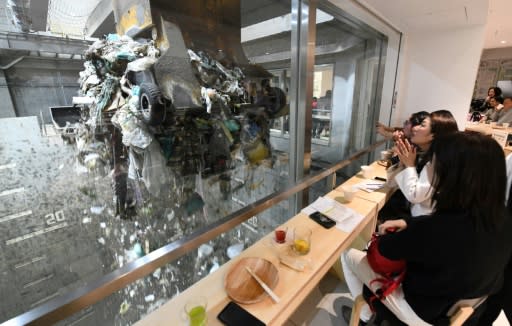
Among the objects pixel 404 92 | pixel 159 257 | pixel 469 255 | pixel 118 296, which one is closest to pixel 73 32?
pixel 159 257

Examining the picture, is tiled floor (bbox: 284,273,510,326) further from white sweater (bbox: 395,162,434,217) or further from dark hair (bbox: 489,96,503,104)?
dark hair (bbox: 489,96,503,104)

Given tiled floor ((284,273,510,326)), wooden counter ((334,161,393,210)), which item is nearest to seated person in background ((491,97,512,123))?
wooden counter ((334,161,393,210))

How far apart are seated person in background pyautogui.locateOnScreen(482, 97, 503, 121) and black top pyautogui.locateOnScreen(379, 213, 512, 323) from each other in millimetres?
5814

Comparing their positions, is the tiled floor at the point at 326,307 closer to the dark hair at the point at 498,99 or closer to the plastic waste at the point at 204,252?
the plastic waste at the point at 204,252

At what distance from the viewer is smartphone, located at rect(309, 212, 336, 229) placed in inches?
55.1

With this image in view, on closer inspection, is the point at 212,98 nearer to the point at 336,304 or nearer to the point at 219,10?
the point at 219,10

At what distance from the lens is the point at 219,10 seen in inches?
65.9

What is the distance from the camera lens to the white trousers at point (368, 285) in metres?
1.00

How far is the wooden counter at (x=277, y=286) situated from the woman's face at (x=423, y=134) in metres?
1.16

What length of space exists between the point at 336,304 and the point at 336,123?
2275mm

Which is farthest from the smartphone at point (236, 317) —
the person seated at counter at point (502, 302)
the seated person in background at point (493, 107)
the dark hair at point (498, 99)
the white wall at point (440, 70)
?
the dark hair at point (498, 99)

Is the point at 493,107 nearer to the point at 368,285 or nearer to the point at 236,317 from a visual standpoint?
the point at 368,285

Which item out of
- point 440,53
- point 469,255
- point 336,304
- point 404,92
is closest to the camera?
→ point 469,255

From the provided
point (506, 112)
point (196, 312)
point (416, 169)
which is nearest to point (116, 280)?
point (196, 312)
